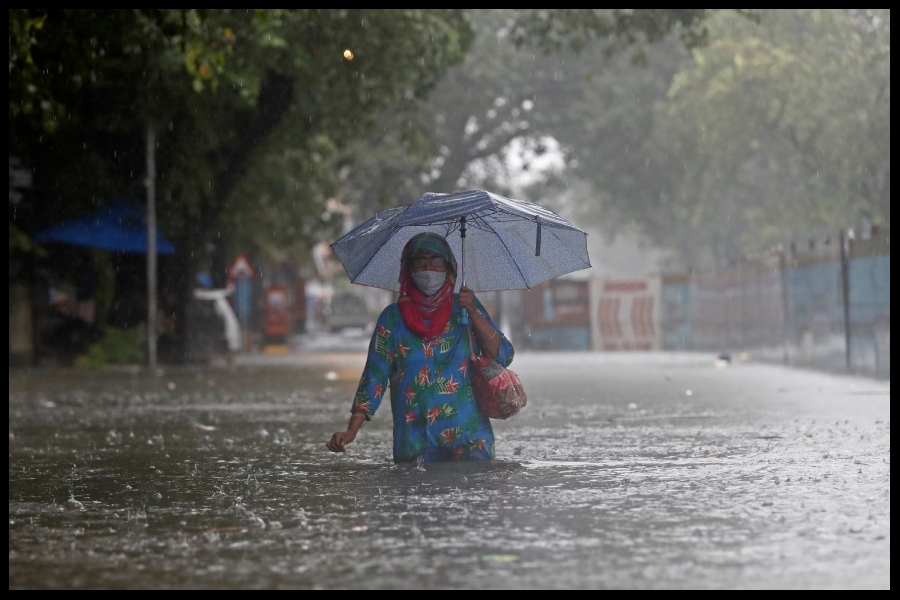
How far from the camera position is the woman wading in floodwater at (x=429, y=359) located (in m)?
9.95

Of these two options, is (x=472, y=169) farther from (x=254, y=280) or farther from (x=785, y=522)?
(x=785, y=522)

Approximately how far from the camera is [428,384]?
10000mm

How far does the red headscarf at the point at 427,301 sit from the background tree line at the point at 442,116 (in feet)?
14.4

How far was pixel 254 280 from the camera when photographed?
54.4 m

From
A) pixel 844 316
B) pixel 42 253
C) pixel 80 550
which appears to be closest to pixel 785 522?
pixel 80 550

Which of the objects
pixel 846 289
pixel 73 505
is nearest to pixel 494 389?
pixel 73 505

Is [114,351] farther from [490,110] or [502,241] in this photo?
[490,110]

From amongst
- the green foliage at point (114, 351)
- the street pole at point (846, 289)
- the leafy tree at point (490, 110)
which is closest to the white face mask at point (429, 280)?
the street pole at point (846, 289)

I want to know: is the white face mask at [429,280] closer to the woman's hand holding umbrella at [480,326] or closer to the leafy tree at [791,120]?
the woman's hand holding umbrella at [480,326]

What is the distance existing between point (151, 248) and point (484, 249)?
67.3ft

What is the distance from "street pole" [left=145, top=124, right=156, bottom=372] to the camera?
29094 millimetres

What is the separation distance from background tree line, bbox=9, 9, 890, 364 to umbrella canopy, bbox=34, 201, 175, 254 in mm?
331

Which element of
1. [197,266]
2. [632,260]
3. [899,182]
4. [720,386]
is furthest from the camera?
[632,260]

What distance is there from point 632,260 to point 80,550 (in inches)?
6031
